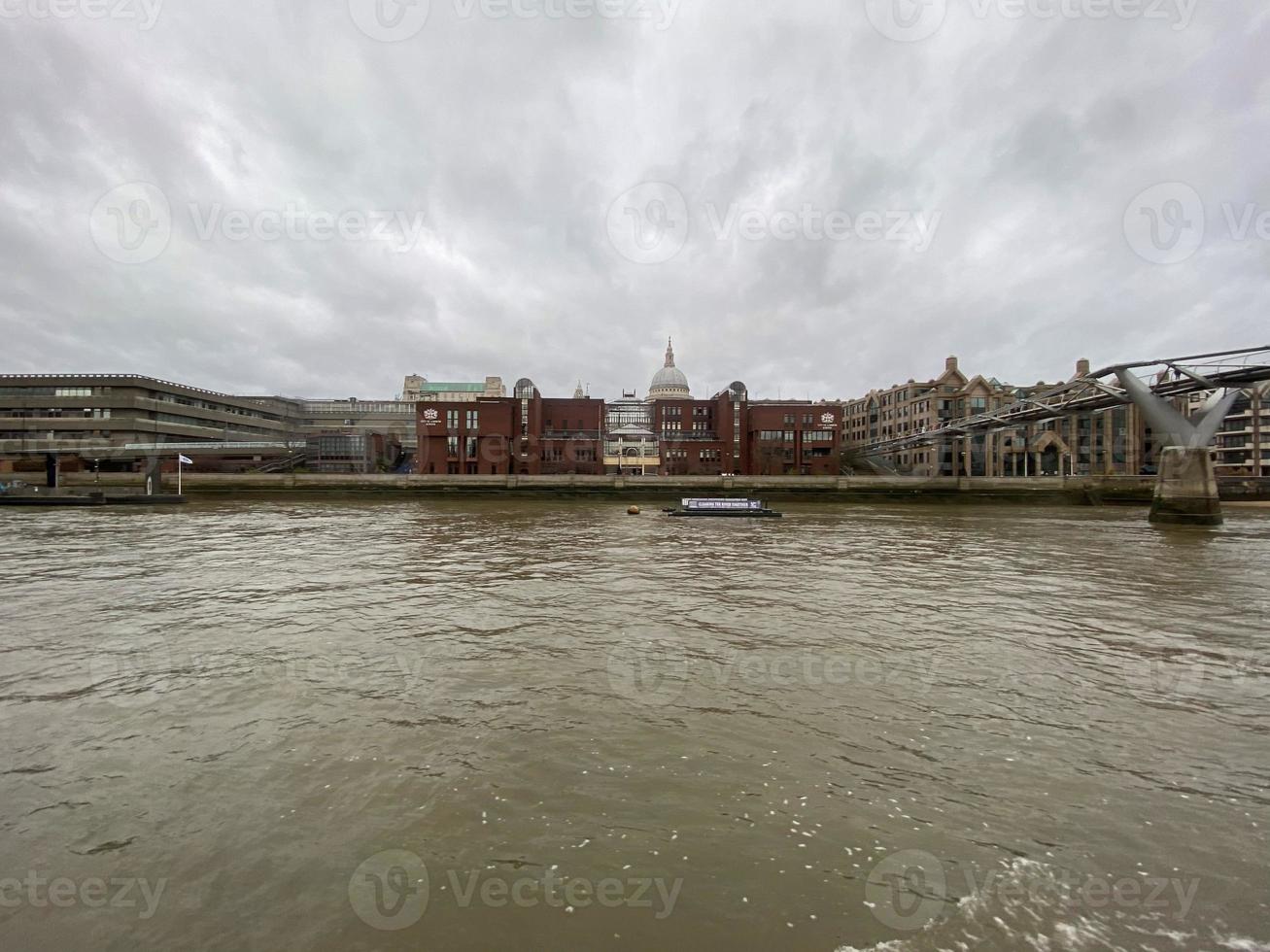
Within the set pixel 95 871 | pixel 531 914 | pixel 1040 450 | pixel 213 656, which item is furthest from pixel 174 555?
pixel 1040 450

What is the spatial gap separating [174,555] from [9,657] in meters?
13.8

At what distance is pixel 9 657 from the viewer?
375 inches

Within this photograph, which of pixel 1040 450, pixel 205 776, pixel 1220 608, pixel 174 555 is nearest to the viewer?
pixel 205 776

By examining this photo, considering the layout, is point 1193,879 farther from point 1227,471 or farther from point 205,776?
point 1227,471

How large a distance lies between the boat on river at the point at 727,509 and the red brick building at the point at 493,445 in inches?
1665

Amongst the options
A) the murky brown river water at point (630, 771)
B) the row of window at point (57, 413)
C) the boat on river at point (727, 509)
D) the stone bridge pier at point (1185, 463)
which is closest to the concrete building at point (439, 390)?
the row of window at point (57, 413)

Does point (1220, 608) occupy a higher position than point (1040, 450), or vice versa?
point (1040, 450)
